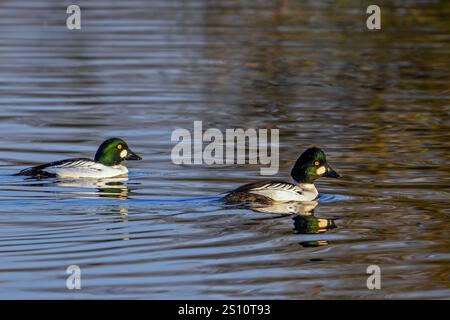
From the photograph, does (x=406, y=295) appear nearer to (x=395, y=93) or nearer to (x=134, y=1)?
(x=395, y=93)

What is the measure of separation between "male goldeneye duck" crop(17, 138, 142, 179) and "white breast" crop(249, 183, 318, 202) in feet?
8.41

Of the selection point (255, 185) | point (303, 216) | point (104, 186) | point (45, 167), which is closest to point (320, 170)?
point (255, 185)

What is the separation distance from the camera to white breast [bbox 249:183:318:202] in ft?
45.2

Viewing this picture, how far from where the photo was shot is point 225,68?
2561 centimetres

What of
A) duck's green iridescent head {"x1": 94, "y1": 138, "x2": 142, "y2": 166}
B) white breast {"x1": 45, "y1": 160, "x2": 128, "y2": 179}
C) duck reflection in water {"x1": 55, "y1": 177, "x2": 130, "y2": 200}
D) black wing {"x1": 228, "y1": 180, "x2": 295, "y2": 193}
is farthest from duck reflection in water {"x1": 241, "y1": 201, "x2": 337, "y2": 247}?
duck's green iridescent head {"x1": 94, "y1": 138, "x2": 142, "y2": 166}

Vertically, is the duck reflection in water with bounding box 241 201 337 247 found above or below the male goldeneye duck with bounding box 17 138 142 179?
below

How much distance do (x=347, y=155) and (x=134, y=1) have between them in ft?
77.5

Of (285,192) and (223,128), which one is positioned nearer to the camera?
(285,192)

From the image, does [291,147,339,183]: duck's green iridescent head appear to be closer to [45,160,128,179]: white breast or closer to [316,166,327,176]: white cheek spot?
[316,166,327,176]: white cheek spot

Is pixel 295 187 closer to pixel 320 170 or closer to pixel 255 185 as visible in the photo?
pixel 320 170

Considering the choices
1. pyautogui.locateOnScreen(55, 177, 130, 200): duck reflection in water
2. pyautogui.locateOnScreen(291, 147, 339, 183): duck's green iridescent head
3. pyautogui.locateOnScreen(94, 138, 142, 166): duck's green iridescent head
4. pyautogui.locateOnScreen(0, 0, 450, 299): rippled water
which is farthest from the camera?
pyautogui.locateOnScreen(94, 138, 142, 166): duck's green iridescent head

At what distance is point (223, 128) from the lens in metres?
18.9

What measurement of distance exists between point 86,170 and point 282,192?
274 cm

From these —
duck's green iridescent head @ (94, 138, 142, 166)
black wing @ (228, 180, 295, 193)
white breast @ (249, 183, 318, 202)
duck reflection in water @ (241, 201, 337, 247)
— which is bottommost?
duck reflection in water @ (241, 201, 337, 247)
